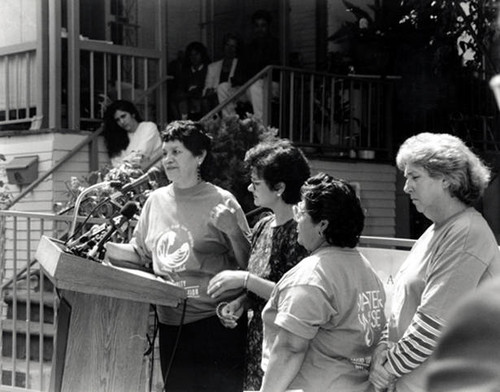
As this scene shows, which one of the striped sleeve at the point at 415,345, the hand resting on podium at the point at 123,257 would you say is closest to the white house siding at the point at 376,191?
the hand resting on podium at the point at 123,257

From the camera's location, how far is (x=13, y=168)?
974cm

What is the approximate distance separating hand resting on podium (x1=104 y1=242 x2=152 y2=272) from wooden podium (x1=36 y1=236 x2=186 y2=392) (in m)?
0.54

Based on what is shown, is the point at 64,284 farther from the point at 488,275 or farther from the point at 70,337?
the point at 488,275

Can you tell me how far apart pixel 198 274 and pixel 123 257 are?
1.42ft

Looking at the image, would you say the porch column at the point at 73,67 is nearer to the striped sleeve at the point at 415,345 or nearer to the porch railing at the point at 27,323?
the porch railing at the point at 27,323

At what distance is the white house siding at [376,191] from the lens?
10922 mm

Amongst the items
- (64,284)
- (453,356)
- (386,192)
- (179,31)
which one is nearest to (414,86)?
(386,192)

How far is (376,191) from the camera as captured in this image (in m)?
11.2

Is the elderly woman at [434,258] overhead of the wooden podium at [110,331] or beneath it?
overhead

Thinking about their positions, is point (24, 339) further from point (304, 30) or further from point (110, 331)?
point (304, 30)

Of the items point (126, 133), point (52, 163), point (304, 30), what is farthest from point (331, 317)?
point (304, 30)

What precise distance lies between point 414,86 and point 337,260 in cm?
813

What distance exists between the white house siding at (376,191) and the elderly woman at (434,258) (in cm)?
753

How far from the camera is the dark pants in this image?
161 inches
